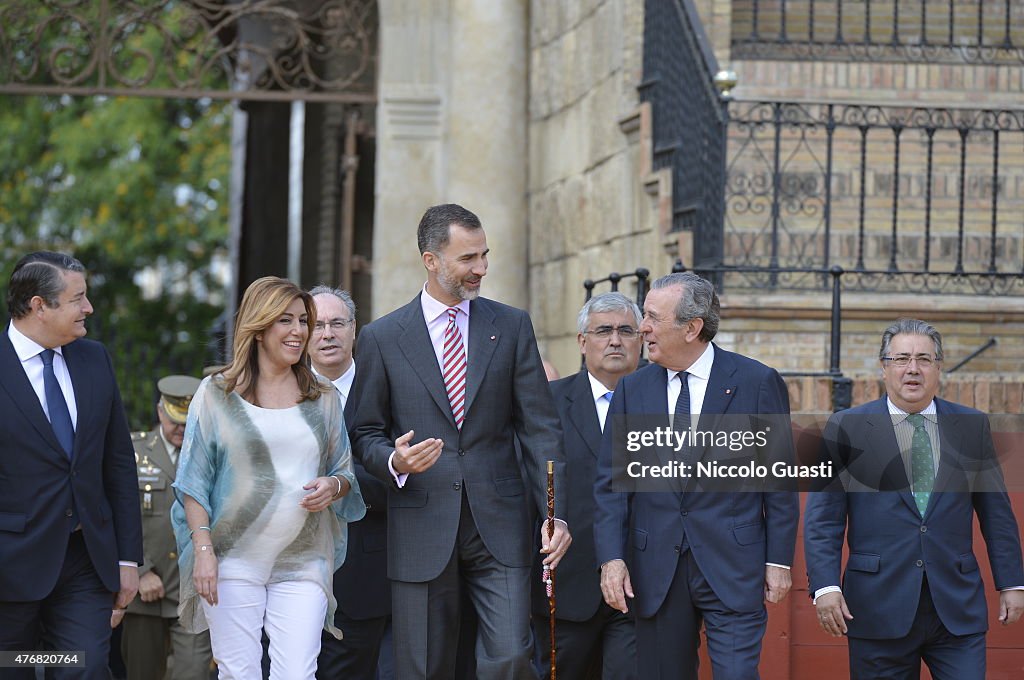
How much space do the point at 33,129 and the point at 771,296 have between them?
918 inches

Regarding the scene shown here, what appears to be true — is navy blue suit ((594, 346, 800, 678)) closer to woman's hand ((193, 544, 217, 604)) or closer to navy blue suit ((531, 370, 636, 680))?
navy blue suit ((531, 370, 636, 680))

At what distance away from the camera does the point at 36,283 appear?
20.1 feet

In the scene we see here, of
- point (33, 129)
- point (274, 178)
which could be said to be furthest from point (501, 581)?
point (33, 129)

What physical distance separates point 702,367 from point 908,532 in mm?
1069

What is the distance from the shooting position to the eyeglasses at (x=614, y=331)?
7.14 metres

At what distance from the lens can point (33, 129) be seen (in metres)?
29.7

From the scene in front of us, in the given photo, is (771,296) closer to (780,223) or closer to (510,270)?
(780,223)

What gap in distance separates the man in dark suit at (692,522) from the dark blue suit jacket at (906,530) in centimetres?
35

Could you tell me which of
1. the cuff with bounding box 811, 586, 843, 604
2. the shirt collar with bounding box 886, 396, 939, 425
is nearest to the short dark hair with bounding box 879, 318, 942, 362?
the shirt collar with bounding box 886, 396, 939, 425

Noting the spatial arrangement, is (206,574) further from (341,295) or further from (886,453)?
(886,453)

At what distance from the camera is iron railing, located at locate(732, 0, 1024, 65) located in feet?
37.8

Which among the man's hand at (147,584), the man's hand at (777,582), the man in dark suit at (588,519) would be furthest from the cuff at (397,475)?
the man's hand at (777,582)

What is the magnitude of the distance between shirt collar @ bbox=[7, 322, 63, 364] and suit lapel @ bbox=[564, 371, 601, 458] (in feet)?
7.78

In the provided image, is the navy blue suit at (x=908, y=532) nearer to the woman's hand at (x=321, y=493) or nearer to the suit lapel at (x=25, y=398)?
the woman's hand at (x=321, y=493)
